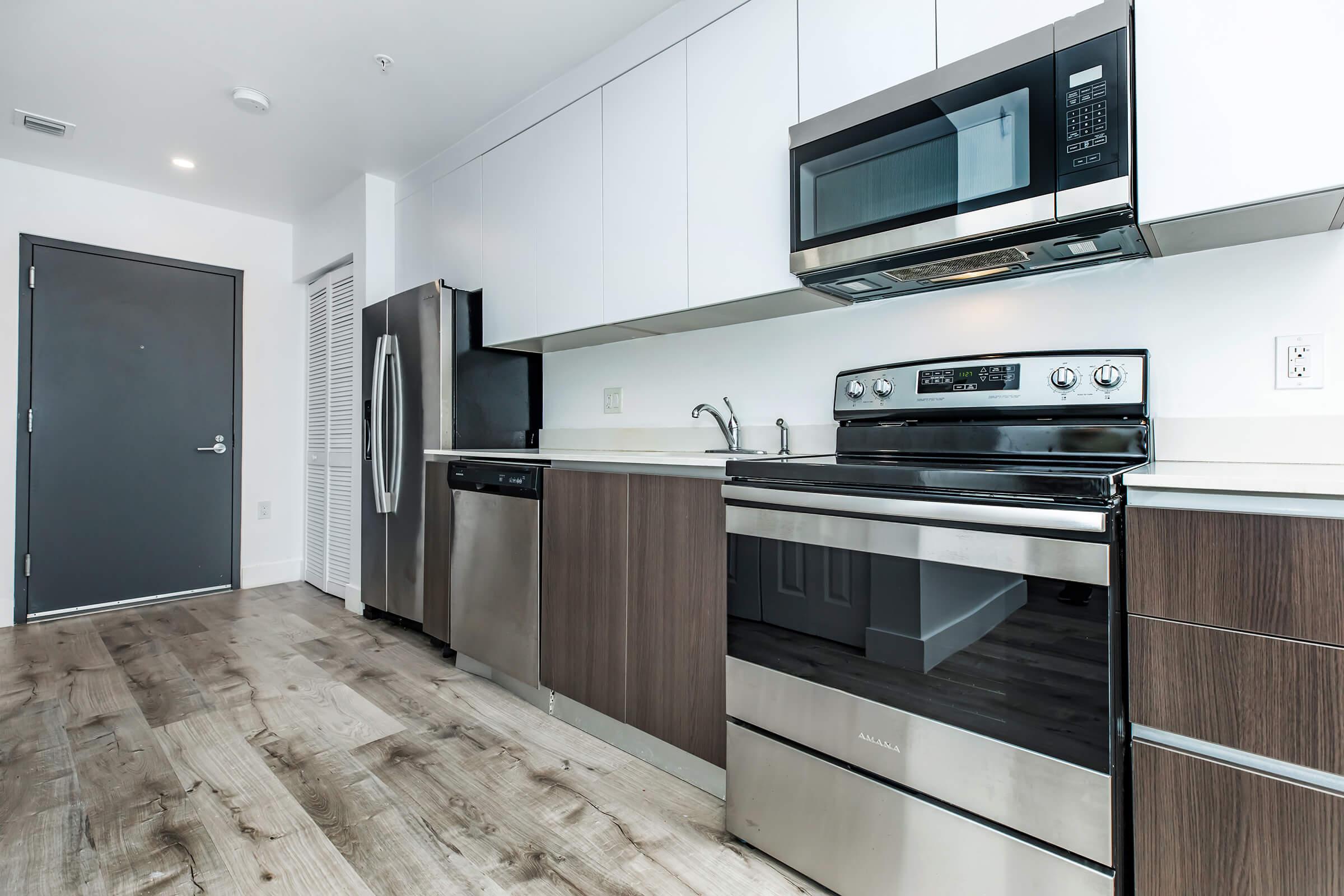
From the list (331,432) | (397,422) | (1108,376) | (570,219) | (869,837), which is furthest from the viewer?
(331,432)

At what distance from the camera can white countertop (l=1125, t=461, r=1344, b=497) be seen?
884 millimetres

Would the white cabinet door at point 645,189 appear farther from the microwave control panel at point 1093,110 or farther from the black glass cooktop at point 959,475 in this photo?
the microwave control panel at point 1093,110

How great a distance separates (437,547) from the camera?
2.90 m

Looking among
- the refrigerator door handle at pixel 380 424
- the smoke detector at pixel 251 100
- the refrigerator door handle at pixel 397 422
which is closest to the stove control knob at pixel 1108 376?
the refrigerator door handle at pixel 397 422

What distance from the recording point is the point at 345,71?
2.67 m

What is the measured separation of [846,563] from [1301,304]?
111 cm

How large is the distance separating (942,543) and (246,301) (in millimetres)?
4755

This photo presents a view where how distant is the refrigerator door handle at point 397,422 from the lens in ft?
10.5

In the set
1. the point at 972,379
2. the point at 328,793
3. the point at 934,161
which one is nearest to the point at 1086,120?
the point at 934,161

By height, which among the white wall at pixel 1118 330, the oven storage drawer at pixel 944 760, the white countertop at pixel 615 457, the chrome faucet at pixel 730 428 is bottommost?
the oven storage drawer at pixel 944 760

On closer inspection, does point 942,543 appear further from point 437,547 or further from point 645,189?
point 437,547

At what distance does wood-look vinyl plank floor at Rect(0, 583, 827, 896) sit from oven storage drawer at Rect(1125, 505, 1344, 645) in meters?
0.98

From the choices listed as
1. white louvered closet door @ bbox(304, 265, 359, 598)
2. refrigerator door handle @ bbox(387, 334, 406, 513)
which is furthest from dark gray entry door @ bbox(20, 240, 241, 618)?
refrigerator door handle @ bbox(387, 334, 406, 513)

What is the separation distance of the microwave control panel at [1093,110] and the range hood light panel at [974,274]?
13.0 inches
